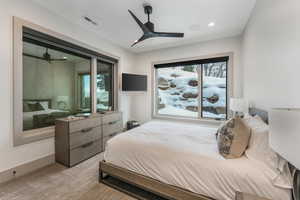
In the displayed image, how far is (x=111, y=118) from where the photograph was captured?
11.4ft

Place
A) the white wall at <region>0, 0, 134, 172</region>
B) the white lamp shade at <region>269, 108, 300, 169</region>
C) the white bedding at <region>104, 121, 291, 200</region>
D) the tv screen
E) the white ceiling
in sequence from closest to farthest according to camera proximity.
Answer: the white lamp shade at <region>269, 108, 300, 169</region> < the white bedding at <region>104, 121, 291, 200</region> < the white wall at <region>0, 0, 134, 172</region> < the white ceiling < the tv screen

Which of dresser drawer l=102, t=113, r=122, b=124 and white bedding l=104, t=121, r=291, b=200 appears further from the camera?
dresser drawer l=102, t=113, r=122, b=124

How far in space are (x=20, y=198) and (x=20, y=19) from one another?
257 centimetres

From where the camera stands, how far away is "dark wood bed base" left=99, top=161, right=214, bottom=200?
1455 millimetres

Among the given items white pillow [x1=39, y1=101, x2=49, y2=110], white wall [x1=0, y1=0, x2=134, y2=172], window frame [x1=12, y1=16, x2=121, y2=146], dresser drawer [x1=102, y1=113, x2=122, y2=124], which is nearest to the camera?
white wall [x1=0, y1=0, x2=134, y2=172]

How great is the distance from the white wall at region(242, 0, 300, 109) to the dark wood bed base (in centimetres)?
136

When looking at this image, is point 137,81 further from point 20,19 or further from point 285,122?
point 285,122

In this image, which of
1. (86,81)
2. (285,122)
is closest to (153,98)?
(86,81)

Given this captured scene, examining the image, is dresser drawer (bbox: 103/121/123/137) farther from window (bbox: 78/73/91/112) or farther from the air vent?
the air vent

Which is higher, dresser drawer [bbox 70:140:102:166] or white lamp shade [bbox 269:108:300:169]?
white lamp shade [bbox 269:108:300:169]

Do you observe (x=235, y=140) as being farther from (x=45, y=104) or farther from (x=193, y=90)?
(x=45, y=104)

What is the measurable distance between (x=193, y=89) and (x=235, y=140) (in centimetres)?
281

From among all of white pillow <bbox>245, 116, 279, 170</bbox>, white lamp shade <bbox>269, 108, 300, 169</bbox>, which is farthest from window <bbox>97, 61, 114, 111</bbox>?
white lamp shade <bbox>269, 108, 300, 169</bbox>

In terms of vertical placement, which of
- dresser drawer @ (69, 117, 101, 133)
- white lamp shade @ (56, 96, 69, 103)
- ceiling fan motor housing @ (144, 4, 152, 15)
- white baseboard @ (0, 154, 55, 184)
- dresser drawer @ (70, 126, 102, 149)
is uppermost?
ceiling fan motor housing @ (144, 4, 152, 15)
